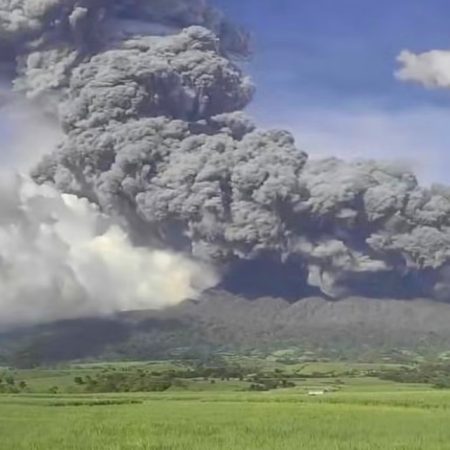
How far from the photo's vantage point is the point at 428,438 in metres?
27.6

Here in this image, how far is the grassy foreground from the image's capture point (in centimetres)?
2538

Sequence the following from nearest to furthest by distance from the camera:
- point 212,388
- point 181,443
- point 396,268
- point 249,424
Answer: point 181,443, point 249,424, point 212,388, point 396,268

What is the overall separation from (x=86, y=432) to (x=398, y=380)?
254 ft

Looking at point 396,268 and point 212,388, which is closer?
point 212,388

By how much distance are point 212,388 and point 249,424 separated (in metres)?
48.0

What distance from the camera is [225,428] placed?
30984mm

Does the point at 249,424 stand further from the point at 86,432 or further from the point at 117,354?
the point at 117,354

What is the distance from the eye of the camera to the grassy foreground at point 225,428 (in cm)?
2538

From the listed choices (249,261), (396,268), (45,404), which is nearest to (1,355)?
(249,261)

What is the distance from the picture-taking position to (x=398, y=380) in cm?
10256

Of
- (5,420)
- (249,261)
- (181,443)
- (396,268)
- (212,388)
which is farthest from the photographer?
(396,268)

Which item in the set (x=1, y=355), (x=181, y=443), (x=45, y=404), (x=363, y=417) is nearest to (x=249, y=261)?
(x=1, y=355)

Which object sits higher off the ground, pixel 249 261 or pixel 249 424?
pixel 249 261

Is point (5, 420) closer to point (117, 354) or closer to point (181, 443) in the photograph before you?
point (181, 443)
